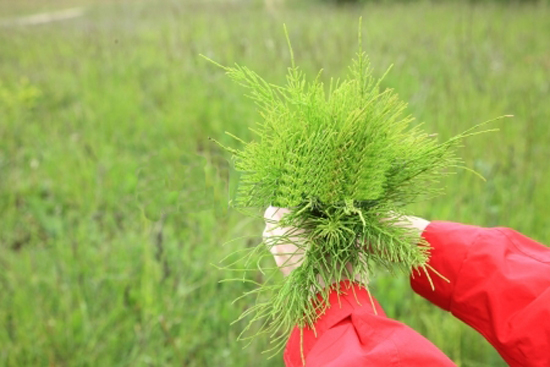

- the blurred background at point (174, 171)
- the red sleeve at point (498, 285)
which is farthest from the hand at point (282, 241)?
the red sleeve at point (498, 285)

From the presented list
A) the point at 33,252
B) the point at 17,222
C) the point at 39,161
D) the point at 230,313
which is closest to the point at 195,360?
the point at 230,313

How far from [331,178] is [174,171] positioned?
6.01 feet

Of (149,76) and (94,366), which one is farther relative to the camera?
(149,76)

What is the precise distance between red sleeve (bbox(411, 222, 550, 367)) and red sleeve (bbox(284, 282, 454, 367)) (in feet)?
0.58

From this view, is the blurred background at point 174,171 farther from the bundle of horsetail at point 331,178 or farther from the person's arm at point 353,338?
the person's arm at point 353,338

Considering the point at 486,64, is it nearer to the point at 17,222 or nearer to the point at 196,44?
the point at 196,44

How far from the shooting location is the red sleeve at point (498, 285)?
2.58 feet

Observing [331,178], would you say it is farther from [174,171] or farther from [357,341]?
[174,171]

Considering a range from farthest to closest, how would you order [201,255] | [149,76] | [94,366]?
[149,76], [201,255], [94,366]

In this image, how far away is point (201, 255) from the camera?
1.96 m

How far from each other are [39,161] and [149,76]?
50.7 inches

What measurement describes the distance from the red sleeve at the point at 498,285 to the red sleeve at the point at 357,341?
18 cm

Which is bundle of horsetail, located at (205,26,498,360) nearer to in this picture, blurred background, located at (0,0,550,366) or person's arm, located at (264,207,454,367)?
person's arm, located at (264,207,454,367)


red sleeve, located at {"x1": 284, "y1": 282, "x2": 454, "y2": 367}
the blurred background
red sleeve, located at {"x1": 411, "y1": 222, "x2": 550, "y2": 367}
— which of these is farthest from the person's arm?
the blurred background
